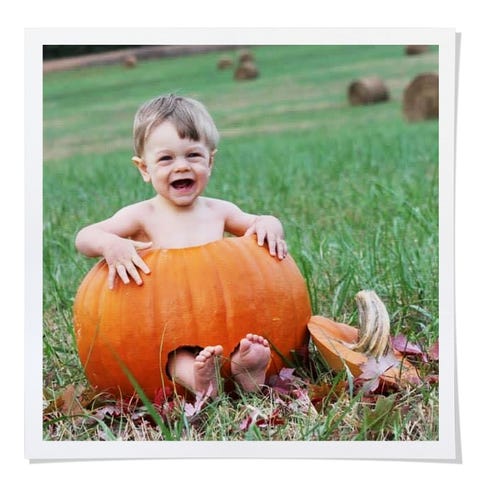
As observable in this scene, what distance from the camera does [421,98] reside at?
9.82ft

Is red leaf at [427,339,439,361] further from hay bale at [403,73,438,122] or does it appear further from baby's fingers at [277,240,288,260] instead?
hay bale at [403,73,438,122]

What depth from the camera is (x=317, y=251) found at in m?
2.98

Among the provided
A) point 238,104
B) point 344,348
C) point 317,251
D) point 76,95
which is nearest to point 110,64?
point 76,95

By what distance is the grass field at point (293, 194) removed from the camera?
254 cm

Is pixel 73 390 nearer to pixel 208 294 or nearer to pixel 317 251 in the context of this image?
pixel 208 294

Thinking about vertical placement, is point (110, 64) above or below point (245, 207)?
above

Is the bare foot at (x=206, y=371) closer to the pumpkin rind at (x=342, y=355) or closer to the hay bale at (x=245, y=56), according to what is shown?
the pumpkin rind at (x=342, y=355)

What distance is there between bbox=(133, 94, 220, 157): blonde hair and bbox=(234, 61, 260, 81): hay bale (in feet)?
1.38

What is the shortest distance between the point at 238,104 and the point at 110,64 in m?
0.35

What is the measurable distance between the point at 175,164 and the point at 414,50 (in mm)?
781

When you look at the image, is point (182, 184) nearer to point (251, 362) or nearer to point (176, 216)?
point (176, 216)

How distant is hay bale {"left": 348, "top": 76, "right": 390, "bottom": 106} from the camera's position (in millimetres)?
3127

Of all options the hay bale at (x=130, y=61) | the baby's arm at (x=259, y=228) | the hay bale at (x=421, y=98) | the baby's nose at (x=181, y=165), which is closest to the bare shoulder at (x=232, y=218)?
the baby's arm at (x=259, y=228)

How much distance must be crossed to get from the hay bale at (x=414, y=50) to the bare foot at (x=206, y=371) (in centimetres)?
96
